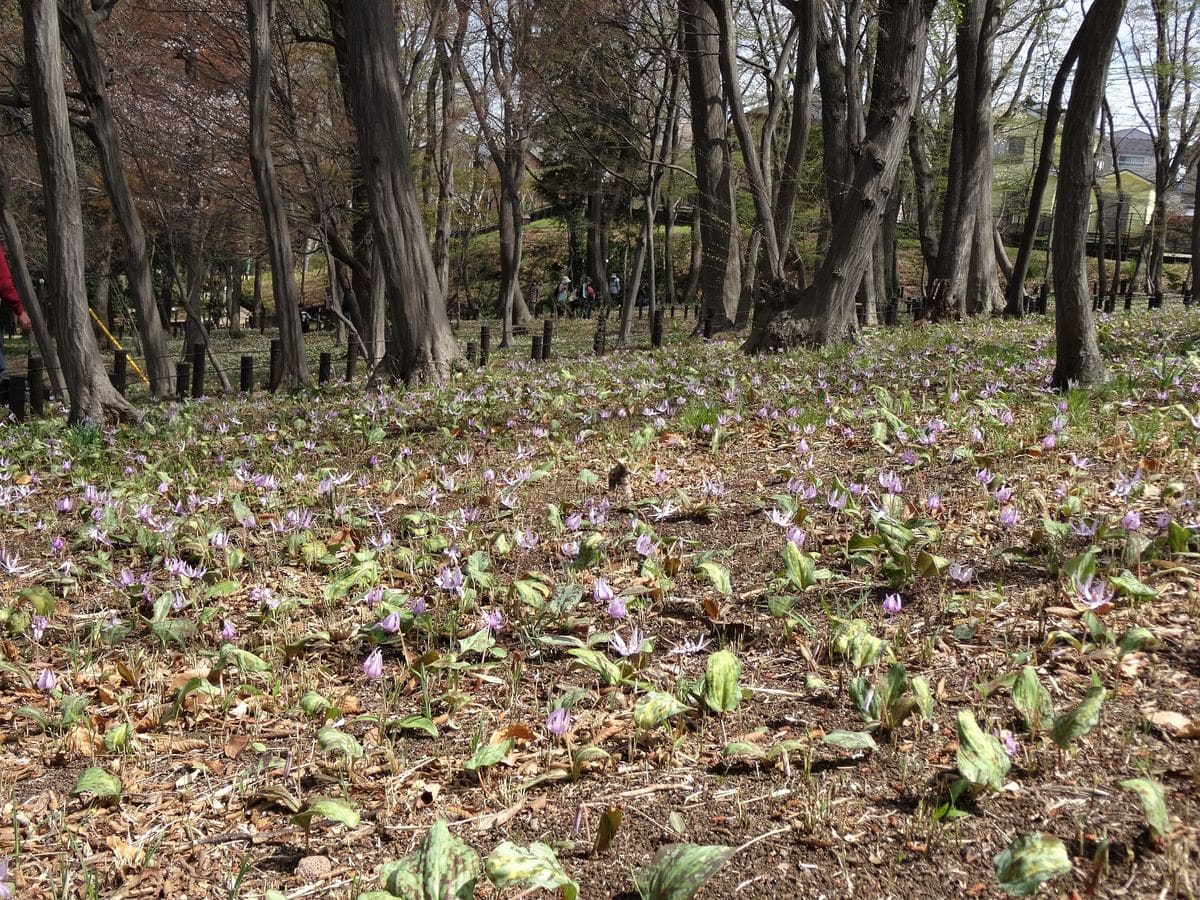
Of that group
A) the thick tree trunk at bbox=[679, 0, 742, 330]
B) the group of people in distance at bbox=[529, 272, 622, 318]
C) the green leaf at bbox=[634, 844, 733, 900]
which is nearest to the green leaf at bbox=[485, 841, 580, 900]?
the green leaf at bbox=[634, 844, 733, 900]

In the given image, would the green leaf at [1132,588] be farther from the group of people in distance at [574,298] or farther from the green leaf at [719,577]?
the group of people in distance at [574,298]

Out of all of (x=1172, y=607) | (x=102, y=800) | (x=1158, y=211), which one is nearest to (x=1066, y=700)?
(x=1172, y=607)

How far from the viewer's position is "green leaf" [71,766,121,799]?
2.13 metres

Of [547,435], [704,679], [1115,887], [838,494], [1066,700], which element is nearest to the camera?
[1115,887]

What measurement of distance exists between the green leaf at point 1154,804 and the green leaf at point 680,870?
29.3 inches

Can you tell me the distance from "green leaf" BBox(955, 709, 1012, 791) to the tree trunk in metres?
4.88

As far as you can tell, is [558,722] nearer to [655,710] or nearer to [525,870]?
[655,710]

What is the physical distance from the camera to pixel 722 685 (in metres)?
2.35

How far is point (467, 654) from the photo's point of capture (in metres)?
2.90

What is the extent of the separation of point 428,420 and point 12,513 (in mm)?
2848

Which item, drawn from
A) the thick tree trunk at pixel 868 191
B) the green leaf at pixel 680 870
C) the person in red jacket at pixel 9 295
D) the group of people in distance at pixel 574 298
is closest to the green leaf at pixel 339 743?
the green leaf at pixel 680 870

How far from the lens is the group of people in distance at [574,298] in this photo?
3767 centimetres

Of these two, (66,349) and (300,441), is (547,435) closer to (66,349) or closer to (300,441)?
(300,441)

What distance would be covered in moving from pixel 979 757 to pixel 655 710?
764 millimetres
